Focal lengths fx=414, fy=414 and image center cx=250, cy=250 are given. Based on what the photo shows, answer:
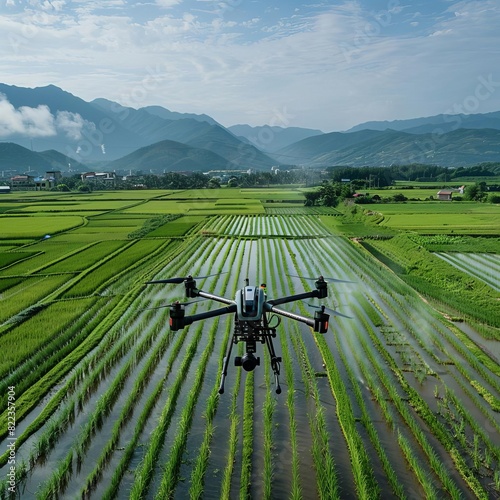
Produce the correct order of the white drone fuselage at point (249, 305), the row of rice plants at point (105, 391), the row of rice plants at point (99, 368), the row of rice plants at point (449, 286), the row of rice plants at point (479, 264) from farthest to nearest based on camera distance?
the row of rice plants at point (479, 264) < the row of rice plants at point (449, 286) < the row of rice plants at point (99, 368) < the row of rice plants at point (105, 391) < the white drone fuselage at point (249, 305)

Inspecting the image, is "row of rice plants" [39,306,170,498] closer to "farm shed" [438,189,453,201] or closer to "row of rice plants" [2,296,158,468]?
"row of rice plants" [2,296,158,468]

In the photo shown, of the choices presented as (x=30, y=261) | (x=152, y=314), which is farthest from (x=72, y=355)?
(x=30, y=261)

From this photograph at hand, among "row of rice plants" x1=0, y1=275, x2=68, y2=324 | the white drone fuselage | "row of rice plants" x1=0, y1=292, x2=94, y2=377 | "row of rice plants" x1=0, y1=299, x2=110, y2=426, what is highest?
the white drone fuselage

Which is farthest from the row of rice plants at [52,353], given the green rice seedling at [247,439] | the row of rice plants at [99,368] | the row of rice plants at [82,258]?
the row of rice plants at [82,258]

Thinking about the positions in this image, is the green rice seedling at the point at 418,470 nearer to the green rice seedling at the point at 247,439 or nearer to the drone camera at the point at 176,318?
the green rice seedling at the point at 247,439

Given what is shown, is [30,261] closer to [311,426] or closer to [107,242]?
[107,242]

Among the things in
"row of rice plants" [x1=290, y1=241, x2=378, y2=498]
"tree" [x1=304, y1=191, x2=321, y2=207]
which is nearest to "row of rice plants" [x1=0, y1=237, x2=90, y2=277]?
"row of rice plants" [x1=290, y1=241, x2=378, y2=498]

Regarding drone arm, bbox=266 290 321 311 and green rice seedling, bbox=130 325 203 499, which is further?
green rice seedling, bbox=130 325 203 499

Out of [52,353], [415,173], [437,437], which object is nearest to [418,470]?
[437,437]
